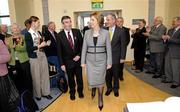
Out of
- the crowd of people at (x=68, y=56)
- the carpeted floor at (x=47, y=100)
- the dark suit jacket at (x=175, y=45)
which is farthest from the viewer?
the dark suit jacket at (x=175, y=45)

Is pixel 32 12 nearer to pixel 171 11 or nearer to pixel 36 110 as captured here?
pixel 36 110

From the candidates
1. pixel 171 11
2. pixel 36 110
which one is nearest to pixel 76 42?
pixel 36 110

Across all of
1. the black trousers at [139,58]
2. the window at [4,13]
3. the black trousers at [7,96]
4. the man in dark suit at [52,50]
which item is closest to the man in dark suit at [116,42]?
the man in dark suit at [52,50]

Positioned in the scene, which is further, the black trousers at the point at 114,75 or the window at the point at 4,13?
the window at the point at 4,13

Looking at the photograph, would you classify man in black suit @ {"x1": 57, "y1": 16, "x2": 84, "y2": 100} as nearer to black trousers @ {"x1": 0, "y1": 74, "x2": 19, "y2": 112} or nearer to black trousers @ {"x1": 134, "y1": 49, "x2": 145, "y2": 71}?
black trousers @ {"x1": 0, "y1": 74, "x2": 19, "y2": 112}

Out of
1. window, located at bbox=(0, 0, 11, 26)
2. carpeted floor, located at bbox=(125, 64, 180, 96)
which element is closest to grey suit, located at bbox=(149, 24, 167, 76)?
carpeted floor, located at bbox=(125, 64, 180, 96)

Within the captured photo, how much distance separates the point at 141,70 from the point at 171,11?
2.49 m

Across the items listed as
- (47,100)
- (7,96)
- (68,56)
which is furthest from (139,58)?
(7,96)

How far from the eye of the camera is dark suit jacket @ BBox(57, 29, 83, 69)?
12.1 ft

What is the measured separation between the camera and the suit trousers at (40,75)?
364 centimetres

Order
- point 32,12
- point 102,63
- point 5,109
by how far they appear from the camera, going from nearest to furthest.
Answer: point 5,109 → point 102,63 → point 32,12

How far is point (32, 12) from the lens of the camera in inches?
265

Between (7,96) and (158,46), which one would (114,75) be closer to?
(158,46)

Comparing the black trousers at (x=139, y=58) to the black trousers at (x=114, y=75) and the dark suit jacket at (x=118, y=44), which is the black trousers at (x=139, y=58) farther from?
the dark suit jacket at (x=118, y=44)
